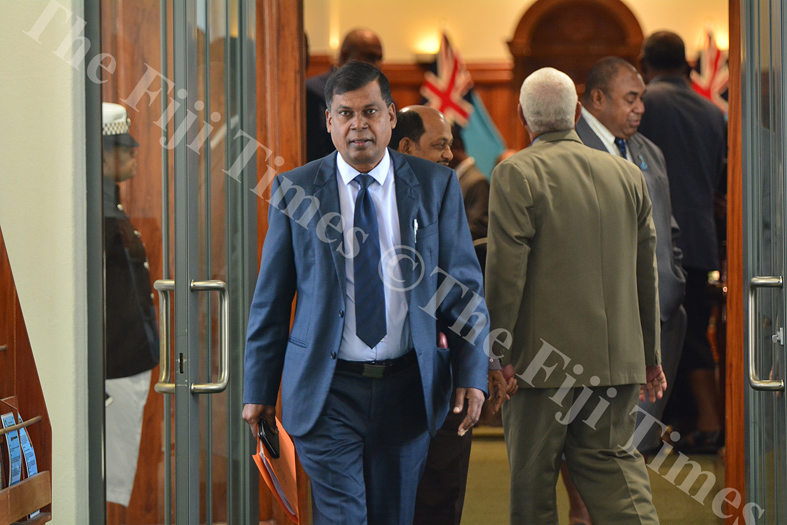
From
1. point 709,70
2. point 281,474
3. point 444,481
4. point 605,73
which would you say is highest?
point 709,70

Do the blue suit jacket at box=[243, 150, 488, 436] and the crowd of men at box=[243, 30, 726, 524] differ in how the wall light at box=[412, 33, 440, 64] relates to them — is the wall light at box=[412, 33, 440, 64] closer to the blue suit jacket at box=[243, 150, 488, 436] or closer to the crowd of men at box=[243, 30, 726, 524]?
the crowd of men at box=[243, 30, 726, 524]

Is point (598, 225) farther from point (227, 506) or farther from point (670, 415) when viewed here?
point (670, 415)

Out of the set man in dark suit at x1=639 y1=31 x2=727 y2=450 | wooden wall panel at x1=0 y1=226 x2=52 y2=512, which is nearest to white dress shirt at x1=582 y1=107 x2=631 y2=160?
man in dark suit at x1=639 y1=31 x2=727 y2=450

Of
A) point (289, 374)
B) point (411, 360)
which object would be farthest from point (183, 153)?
point (411, 360)

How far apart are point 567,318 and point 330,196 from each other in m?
0.86

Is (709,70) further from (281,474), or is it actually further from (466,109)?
(281,474)

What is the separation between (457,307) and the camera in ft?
7.84

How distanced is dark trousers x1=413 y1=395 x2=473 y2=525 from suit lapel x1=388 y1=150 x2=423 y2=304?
2.48 feet

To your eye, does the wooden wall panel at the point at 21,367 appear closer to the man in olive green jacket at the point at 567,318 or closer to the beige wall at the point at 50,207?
the beige wall at the point at 50,207

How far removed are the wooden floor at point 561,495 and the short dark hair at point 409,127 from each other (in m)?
1.59

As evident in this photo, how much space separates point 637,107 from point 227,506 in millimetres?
2173

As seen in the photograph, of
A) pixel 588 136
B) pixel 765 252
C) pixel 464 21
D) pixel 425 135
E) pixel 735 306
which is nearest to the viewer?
pixel 765 252

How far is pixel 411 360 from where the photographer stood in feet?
7.94

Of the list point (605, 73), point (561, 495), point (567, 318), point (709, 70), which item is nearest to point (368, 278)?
point (567, 318)
